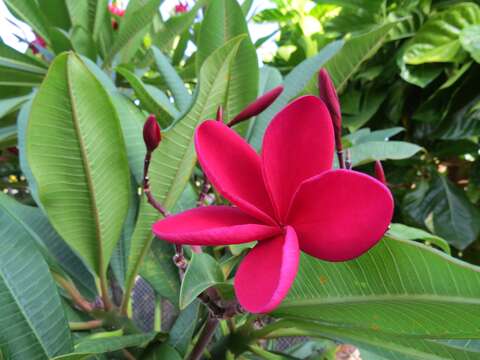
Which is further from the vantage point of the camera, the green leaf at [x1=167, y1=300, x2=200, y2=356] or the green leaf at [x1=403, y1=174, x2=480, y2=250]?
the green leaf at [x1=403, y1=174, x2=480, y2=250]

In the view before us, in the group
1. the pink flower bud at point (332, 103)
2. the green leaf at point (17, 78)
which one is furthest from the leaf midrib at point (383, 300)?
the green leaf at point (17, 78)

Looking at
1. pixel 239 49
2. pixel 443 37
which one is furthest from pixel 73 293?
pixel 443 37

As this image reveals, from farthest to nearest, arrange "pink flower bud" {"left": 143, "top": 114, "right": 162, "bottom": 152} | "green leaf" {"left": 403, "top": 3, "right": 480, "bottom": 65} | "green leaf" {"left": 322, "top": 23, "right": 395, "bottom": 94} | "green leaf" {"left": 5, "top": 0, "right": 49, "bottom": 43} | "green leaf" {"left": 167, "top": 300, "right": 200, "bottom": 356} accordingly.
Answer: "green leaf" {"left": 403, "top": 3, "right": 480, "bottom": 65} < "green leaf" {"left": 5, "top": 0, "right": 49, "bottom": 43} < "green leaf" {"left": 322, "top": 23, "right": 395, "bottom": 94} < "green leaf" {"left": 167, "top": 300, "right": 200, "bottom": 356} < "pink flower bud" {"left": 143, "top": 114, "right": 162, "bottom": 152}

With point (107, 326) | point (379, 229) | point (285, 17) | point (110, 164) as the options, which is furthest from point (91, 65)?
point (285, 17)

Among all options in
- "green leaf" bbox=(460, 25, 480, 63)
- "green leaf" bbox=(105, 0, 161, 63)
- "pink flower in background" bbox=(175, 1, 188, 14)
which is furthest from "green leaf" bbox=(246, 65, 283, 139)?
"pink flower in background" bbox=(175, 1, 188, 14)

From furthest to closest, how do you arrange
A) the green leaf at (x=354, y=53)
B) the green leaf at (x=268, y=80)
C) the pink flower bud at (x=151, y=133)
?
the green leaf at (x=268, y=80) < the green leaf at (x=354, y=53) < the pink flower bud at (x=151, y=133)

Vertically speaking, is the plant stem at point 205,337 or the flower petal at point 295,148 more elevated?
the flower petal at point 295,148

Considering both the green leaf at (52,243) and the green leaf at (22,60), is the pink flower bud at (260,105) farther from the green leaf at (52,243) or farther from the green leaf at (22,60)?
the green leaf at (22,60)

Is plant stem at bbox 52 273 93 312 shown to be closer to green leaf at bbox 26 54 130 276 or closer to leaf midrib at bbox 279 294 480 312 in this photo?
green leaf at bbox 26 54 130 276
